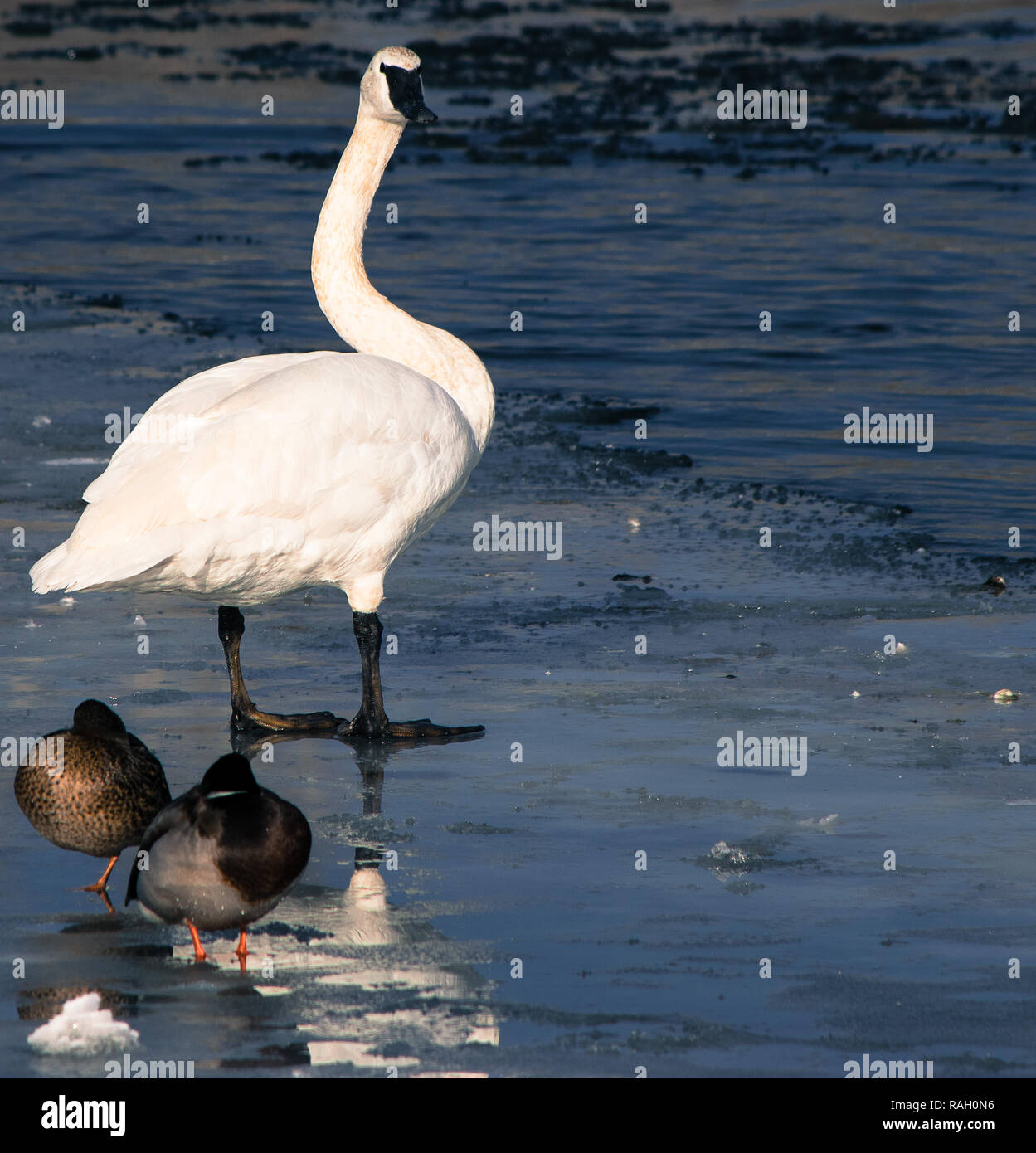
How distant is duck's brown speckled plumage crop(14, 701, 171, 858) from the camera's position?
19.2 feet

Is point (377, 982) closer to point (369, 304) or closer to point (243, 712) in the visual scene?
point (243, 712)

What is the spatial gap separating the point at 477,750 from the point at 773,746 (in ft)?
3.86

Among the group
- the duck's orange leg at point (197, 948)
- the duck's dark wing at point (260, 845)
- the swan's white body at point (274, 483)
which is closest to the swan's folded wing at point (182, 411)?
the swan's white body at point (274, 483)

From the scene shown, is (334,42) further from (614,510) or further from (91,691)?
(91,691)

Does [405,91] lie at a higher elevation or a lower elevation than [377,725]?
higher

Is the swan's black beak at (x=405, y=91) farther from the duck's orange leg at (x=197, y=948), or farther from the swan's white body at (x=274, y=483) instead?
the duck's orange leg at (x=197, y=948)

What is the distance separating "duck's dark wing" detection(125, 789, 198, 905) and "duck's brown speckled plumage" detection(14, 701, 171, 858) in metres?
0.24

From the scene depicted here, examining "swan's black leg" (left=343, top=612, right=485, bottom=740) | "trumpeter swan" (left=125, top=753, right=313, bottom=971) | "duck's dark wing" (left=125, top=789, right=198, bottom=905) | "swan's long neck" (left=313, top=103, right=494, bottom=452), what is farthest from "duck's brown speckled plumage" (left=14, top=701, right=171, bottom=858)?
"swan's long neck" (left=313, top=103, right=494, bottom=452)

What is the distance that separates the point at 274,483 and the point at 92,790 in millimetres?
1747

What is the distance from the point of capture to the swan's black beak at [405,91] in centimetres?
856

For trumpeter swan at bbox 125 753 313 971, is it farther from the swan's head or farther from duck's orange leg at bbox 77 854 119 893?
the swan's head

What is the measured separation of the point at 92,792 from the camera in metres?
5.86

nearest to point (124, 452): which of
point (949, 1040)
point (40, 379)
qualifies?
point (949, 1040)

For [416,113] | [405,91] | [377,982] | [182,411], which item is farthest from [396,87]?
[377,982]
